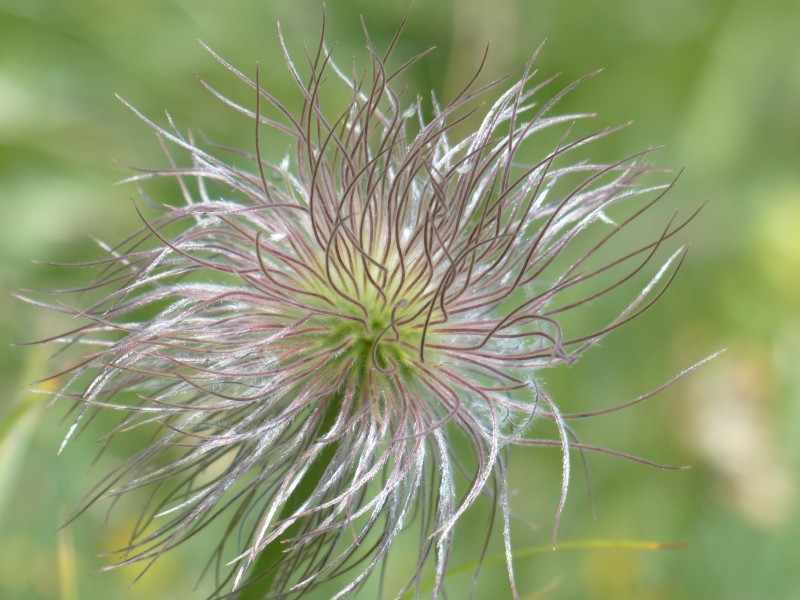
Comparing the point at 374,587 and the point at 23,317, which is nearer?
the point at 374,587

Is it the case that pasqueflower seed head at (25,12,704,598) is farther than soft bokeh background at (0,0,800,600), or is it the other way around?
soft bokeh background at (0,0,800,600)

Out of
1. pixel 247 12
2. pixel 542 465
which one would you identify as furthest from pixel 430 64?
pixel 542 465

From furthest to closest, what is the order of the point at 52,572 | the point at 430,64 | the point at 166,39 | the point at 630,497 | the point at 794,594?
1. the point at 430,64
2. the point at 166,39
3. the point at 630,497
4. the point at 794,594
5. the point at 52,572

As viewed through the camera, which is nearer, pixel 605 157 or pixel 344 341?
pixel 344 341

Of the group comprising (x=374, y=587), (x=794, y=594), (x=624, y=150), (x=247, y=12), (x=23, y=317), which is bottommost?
(x=794, y=594)

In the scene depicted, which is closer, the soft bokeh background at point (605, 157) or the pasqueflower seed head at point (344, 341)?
the pasqueflower seed head at point (344, 341)

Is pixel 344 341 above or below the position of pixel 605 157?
below

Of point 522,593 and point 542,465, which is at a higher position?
point 542,465

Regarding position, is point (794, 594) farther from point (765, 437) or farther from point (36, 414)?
point (36, 414)
